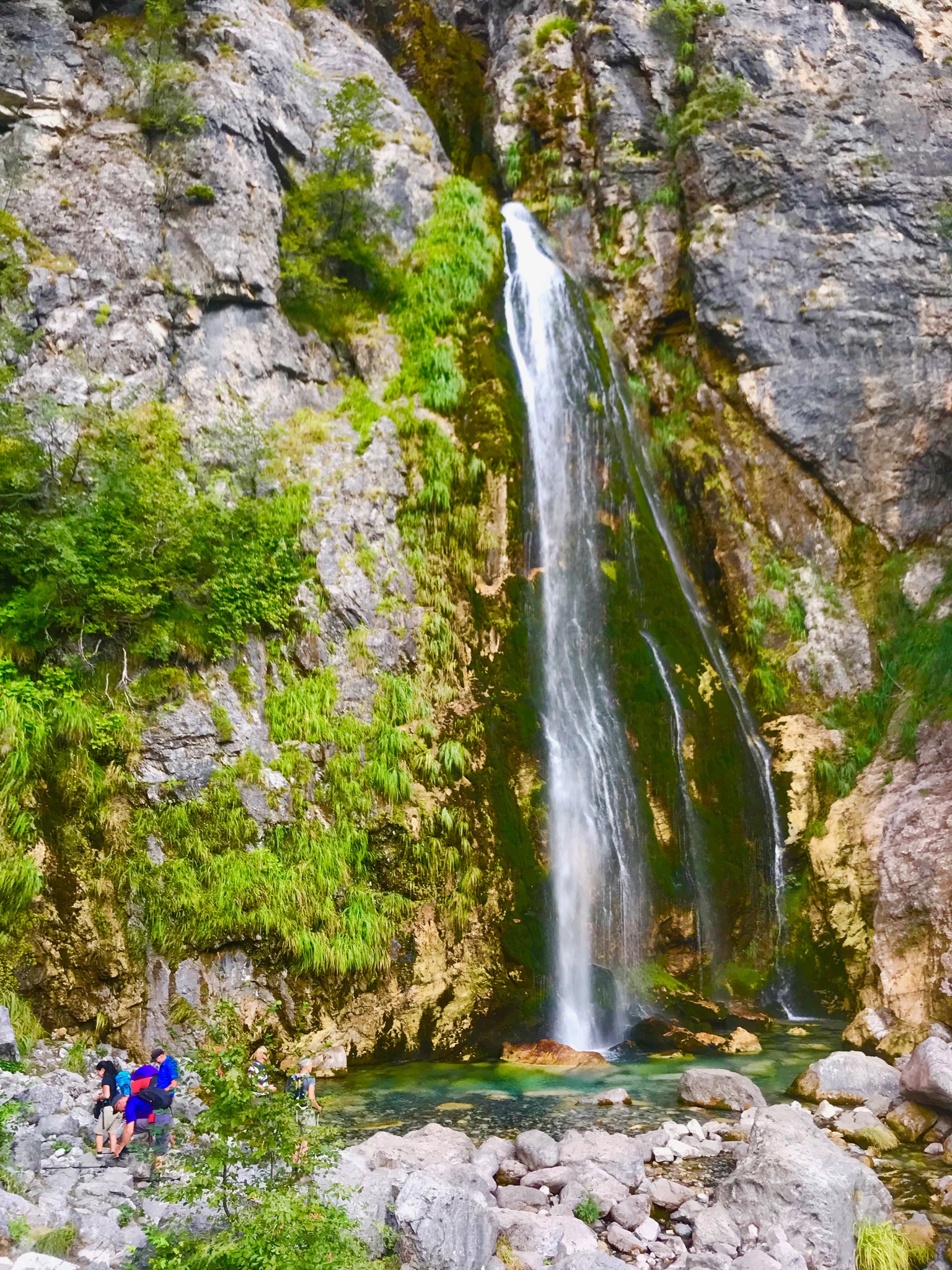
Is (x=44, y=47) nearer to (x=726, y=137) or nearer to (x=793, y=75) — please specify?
(x=726, y=137)

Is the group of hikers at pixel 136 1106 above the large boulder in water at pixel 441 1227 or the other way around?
above

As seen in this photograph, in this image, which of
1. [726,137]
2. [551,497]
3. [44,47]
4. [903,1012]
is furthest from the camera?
[726,137]

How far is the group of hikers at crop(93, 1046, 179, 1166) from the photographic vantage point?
611 centimetres

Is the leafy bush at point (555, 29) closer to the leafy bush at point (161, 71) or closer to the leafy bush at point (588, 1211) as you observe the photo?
the leafy bush at point (161, 71)

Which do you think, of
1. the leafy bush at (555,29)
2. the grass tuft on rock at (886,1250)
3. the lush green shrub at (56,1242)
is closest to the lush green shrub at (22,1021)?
the lush green shrub at (56,1242)

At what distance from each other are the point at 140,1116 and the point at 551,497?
10.1 meters

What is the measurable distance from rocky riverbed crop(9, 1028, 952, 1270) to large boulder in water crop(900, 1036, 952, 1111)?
0.01 m

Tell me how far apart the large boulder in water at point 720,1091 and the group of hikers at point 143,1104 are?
3.50 meters

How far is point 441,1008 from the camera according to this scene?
9891 millimetres

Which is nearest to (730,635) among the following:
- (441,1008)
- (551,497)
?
(551,497)

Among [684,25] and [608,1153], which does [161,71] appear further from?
[608,1153]

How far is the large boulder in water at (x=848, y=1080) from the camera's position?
814cm

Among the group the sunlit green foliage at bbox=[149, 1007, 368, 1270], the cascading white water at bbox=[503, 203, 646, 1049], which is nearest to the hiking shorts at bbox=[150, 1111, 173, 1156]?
the sunlit green foliage at bbox=[149, 1007, 368, 1270]

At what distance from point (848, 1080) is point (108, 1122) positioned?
6316mm
